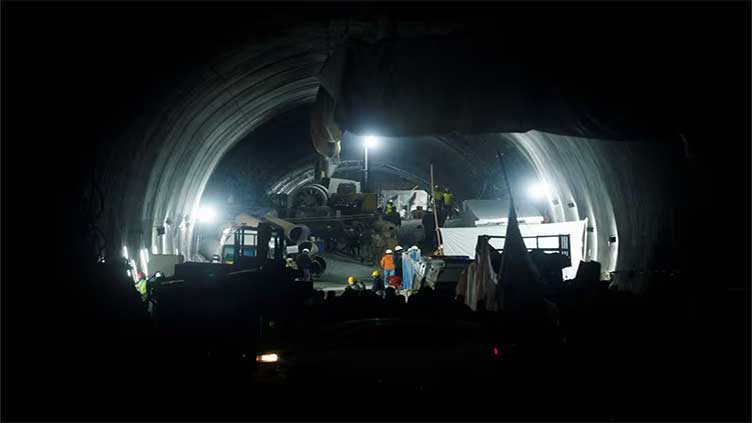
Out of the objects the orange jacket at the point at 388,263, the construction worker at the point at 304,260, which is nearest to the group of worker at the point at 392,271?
the orange jacket at the point at 388,263

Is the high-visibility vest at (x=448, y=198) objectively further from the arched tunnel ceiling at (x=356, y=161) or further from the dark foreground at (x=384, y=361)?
the dark foreground at (x=384, y=361)

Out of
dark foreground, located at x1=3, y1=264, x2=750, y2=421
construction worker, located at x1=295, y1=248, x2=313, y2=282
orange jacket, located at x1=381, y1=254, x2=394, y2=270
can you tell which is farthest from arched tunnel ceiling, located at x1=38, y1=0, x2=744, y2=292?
orange jacket, located at x1=381, y1=254, x2=394, y2=270

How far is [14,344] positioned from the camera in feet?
19.2

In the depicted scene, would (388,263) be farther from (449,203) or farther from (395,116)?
(449,203)

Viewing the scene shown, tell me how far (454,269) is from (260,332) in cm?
676

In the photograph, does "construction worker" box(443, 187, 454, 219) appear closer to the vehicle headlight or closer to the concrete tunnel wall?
the concrete tunnel wall

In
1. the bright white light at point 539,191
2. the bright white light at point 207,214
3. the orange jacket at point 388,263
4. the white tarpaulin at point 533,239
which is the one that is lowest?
the orange jacket at point 388,263

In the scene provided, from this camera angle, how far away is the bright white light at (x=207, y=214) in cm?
2222

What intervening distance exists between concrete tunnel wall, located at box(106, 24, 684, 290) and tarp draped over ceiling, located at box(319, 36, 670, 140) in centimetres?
203

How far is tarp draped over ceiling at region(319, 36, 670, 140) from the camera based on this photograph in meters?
7.82

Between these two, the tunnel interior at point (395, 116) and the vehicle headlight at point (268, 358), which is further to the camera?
the tunnel interior at point (395, 116)

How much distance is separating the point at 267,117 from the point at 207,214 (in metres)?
6.51

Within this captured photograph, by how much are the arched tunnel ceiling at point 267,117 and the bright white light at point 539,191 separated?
1.04 m

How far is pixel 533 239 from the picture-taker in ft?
60.1
